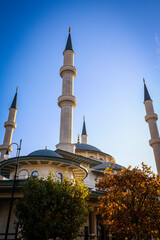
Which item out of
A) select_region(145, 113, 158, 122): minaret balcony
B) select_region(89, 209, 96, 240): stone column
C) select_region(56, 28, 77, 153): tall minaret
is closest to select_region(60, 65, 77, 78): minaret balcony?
select_region(56, 28, 77, 153): tall minaret

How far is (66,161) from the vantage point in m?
17.8

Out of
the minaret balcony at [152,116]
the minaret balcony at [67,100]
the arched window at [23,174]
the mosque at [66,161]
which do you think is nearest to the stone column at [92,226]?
the mosque at [66,161]

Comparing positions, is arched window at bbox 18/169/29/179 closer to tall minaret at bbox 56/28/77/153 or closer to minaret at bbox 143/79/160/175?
tall minaret at bbox 56/28/77/153

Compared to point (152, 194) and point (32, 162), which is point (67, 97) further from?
point (152, 194)

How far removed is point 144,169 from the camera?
1402 centimetres

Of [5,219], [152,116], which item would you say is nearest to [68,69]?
[152,116]

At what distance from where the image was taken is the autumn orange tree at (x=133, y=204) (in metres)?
12.5

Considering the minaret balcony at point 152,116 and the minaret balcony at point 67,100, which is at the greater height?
the minaret balcony at point 152,116

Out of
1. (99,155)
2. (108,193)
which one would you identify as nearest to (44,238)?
(108,193)

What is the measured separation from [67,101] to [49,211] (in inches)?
787

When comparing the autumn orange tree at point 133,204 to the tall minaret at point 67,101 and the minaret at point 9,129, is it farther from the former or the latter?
the minaret at point 9,129

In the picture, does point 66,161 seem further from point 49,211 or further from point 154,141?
point 154,141

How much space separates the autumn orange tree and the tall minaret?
12591mm

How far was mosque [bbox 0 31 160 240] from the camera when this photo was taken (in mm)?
16938
